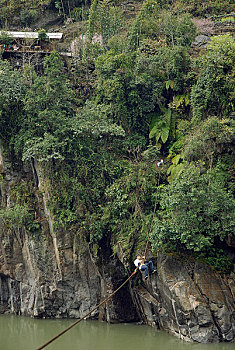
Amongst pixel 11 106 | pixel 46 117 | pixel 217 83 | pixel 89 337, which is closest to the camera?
pixel 89 337

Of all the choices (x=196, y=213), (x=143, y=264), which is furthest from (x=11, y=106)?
(x=196, y=213)

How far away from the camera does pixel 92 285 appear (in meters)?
15.3

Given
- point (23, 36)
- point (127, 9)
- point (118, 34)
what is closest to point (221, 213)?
point (118, 34)

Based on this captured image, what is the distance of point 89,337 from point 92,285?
220 centimetres

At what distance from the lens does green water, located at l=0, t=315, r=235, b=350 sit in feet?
40.2

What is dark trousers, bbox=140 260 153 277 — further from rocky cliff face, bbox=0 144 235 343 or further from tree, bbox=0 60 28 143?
tree, bbox=0 60 28 143

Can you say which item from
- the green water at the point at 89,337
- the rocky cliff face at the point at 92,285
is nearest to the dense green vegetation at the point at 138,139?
the rocky cliff face at the point at 92,285

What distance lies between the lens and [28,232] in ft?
51.8

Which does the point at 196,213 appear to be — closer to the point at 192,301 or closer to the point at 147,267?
the point at 147,267

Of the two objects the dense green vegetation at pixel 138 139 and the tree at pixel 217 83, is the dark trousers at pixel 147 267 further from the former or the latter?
the tree at pixel 217 83

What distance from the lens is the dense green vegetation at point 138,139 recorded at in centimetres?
1270

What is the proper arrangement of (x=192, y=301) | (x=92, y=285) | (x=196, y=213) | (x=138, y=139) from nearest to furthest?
(x=192, y=301) → (x=196, y=213) → (x=92, y=285) → (x=138, y=139)

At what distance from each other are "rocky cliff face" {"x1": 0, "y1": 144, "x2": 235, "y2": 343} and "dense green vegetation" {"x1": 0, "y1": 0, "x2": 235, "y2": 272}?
19.5 inches

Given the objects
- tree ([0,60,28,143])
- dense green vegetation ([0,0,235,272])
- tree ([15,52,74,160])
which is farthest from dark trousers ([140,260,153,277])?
tree ([0,60,28,143])
